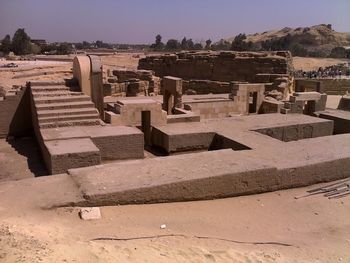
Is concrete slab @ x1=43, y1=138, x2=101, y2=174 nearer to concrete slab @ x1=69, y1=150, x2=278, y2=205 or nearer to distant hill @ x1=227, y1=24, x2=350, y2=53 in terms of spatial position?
concrete slab @ x1=69, y1=150, x2=278, y2=205

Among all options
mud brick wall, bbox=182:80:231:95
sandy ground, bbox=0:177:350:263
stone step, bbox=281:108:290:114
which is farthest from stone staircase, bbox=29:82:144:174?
mud brick wall, bbox=182:80:231:95

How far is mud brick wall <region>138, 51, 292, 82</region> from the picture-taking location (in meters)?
24.7

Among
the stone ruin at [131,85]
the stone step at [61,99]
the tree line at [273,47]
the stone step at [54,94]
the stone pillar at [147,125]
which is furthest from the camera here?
the tree line at [273,47]

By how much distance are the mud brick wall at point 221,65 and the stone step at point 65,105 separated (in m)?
15.6

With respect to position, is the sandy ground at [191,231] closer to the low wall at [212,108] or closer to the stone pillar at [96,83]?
the stone pillar at [96,83]

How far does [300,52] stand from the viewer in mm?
67938

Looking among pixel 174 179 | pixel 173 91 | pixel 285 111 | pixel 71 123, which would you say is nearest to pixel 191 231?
pixel 174 179

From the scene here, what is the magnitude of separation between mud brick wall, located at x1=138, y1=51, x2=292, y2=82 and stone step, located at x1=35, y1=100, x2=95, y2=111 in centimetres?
1564

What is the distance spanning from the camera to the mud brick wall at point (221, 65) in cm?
2472

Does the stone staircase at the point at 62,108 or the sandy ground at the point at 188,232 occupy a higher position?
the stone staircase at the point at 62,108

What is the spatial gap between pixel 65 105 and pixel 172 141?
124 inches

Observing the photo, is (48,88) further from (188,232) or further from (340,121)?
(340,121)

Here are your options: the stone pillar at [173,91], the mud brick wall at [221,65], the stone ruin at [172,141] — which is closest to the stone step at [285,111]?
the stone ruin at [172,141]

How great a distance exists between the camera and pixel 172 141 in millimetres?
10188
